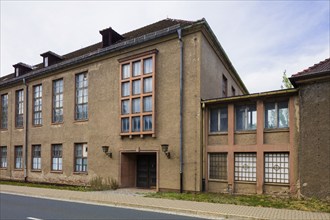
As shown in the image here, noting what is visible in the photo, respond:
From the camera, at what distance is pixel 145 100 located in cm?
1769

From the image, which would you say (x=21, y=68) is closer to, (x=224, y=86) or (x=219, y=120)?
(x=224, y=86)

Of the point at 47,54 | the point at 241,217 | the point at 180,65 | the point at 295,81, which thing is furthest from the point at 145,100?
the point at 47,54

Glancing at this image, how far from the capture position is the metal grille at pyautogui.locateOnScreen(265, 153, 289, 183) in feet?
45.6

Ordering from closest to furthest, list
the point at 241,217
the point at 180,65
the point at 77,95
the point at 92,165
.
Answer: the point at 241,217
the point at 180,65
the point at 92,165
the point at 77,95

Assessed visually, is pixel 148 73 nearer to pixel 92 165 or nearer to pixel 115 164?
pixel 115 164

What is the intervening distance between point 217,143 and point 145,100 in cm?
480

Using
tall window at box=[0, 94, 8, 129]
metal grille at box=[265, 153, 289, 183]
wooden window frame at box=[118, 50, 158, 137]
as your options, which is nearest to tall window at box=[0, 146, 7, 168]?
tall window at box=[0, 94, 8, 129]

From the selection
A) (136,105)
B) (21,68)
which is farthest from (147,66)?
(21,68)

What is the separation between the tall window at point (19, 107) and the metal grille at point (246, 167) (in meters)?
→ 18.7

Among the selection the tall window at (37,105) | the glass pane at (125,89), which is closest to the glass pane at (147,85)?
the glass pane at (125,89)

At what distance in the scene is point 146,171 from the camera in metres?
18.5

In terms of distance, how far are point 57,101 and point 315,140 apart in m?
17.4

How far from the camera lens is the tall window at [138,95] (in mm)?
17375

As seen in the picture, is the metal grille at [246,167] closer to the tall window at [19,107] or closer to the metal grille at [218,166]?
the metal grille at [218,166]
